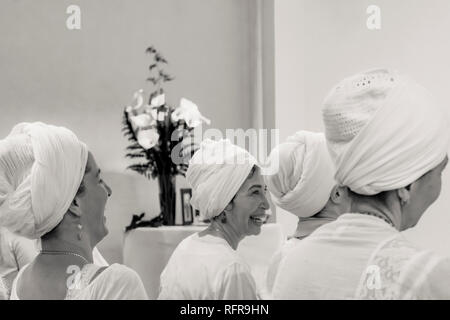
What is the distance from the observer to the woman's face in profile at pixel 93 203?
2006mm

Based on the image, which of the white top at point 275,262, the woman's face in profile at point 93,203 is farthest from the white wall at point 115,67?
the woman's face in profile at point 93,203

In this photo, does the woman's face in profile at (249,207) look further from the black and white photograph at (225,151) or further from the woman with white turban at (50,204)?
the woman with white turban at (50,204)

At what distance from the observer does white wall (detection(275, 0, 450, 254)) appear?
3568 millimetres

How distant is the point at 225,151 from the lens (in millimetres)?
2654

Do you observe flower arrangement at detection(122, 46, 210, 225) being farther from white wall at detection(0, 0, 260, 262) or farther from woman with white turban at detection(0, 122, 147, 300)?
woman with white turban at detection(0, 122, 147, 300)

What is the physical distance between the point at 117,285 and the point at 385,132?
76 cm

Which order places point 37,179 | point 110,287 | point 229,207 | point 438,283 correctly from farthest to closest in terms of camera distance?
1. point 229,207
2. point 37,179
3. point 110,287
4. point 438,283

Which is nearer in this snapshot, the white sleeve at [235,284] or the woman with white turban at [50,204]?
the woman with white turban at [50,204]

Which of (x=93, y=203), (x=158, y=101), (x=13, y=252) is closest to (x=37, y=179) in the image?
(x=93, y=203)

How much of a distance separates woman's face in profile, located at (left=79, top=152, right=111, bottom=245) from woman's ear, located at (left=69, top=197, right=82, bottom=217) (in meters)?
0.01

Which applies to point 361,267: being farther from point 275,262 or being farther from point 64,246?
point 275,262

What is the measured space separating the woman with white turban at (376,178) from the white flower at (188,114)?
3.32 metres

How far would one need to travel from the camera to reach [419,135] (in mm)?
1466
